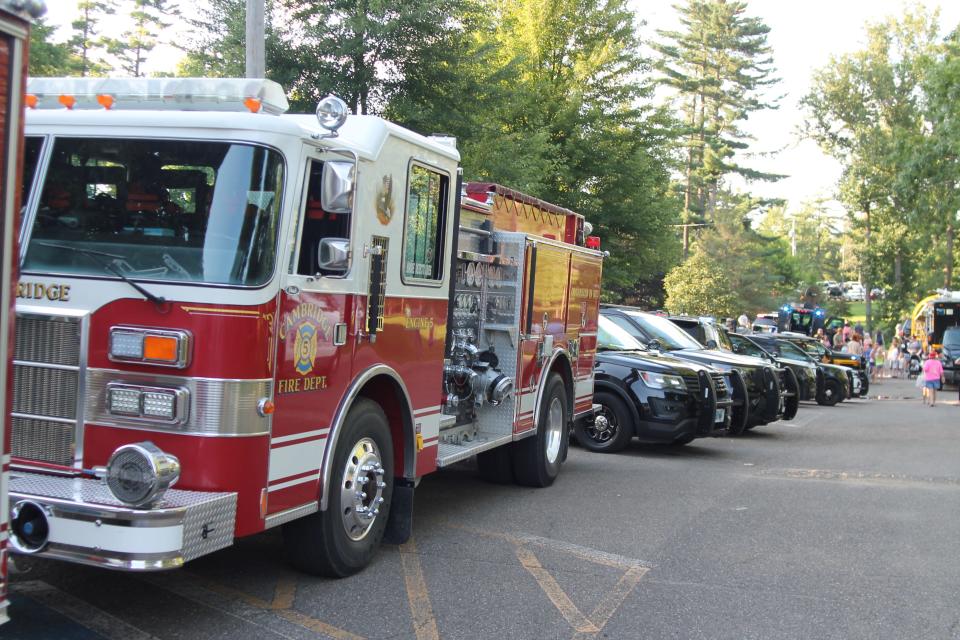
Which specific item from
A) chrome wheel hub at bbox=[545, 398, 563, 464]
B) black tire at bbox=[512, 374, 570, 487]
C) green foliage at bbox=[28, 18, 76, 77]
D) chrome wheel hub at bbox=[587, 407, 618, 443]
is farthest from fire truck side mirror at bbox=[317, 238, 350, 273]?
green foliage at bbox=[28, 18, 76, 77]

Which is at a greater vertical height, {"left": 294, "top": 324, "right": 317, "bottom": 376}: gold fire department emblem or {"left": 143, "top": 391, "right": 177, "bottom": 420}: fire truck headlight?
{"left": 294, "top": 324, "right": 317, "bottom": 376}: gold fire department emblem

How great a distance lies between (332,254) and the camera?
528 cm

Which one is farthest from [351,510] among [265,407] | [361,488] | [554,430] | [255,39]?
[255,39]

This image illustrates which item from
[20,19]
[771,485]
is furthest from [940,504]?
[20,19]

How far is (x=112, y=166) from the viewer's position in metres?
5.18

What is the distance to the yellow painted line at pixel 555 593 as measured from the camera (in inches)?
218

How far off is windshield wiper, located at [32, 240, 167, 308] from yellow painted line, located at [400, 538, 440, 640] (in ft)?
7.13

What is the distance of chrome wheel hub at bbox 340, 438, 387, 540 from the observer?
592 cm

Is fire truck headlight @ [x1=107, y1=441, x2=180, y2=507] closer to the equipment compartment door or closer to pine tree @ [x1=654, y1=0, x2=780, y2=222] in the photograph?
the equipment compartment door

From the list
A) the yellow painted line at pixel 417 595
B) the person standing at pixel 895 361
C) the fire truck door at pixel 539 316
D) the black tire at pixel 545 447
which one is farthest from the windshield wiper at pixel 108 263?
the person standing at pixel 895 361

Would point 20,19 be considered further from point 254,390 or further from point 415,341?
point 415,341

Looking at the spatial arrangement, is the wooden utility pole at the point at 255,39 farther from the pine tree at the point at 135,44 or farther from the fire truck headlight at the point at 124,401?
the pine tree at the point at 135,44

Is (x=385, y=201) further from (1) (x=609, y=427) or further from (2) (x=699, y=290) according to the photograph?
(2) (x=699, y=290)

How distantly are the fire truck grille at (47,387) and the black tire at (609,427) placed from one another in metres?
8.15
